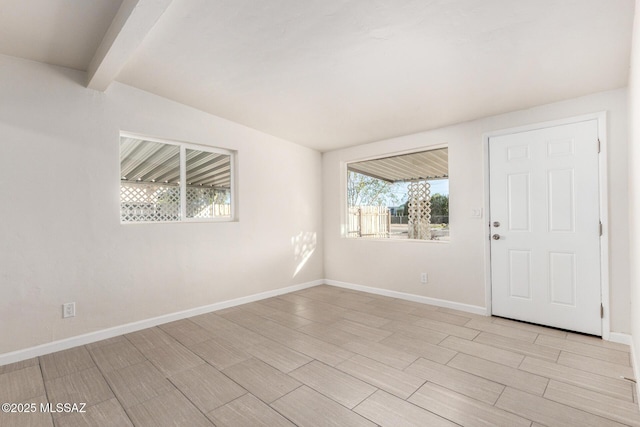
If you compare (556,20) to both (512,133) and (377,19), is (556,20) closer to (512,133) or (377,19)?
(377,19)

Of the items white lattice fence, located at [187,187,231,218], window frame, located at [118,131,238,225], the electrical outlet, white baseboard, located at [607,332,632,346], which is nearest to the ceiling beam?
window frame, located at [118,131,238,225]

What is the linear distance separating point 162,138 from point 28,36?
52.6 inches

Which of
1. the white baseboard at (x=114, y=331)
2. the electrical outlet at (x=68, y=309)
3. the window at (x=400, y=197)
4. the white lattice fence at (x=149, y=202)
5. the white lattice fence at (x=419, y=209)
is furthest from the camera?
the white lattice fence at (x=419, y=209)

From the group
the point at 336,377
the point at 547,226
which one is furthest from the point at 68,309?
the point at 547,226

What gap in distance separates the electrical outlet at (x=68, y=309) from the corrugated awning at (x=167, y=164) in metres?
1.29

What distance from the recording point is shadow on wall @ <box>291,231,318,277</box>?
4910mm

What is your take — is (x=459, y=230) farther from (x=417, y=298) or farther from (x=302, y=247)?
(x=302, y=247)

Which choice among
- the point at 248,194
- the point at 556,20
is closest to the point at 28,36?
the point at 248,194

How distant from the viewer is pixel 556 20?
2000 mm

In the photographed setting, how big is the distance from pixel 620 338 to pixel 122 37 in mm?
4758

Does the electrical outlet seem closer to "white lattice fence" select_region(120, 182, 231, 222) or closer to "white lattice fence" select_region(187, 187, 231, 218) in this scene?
"white lattice fence" select_region(120, 182, 231, 222)

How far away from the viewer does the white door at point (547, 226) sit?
2.97 metres

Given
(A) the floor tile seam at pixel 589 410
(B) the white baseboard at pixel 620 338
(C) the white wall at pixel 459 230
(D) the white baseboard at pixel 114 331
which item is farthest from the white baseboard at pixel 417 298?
(A) the floor tile seam at pixel 589 410

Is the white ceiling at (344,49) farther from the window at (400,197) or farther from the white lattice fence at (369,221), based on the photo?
the white lattice fence at (369,221)
